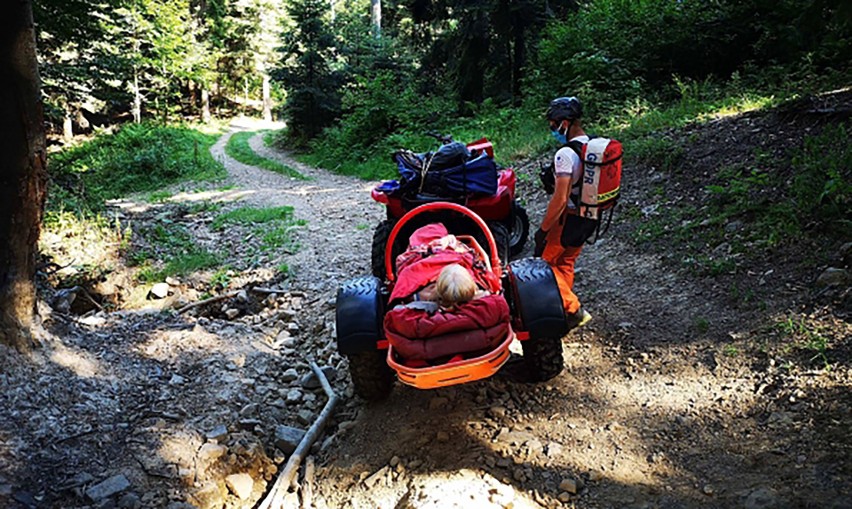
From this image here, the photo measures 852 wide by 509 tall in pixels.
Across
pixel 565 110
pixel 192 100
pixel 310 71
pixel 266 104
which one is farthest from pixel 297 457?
pixel 266 104

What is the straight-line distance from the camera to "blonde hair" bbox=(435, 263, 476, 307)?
10.9 feet

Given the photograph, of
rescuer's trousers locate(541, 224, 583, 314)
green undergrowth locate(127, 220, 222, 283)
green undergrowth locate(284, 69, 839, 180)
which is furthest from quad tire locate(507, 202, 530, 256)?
green undergrowth locate(127, 220, 222, 283)

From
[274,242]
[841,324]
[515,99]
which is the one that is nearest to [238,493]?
[841,324]

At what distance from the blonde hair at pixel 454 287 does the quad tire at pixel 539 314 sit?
478mm

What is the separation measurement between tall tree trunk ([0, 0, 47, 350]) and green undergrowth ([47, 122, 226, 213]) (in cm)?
663

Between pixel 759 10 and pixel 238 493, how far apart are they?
39.0 ft

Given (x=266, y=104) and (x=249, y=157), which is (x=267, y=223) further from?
(x=266, y=104)

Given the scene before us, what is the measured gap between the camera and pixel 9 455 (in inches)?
127

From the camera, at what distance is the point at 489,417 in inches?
150

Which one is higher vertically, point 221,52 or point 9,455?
point 221,52

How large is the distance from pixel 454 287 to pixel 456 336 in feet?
1.05

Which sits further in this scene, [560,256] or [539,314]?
[560,256]

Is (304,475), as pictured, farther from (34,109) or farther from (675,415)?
(34,109)

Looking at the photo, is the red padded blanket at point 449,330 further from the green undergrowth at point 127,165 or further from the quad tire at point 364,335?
the green undergrowth at point 127,165
